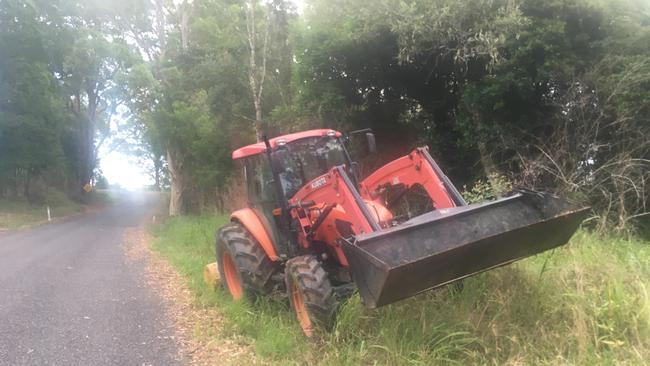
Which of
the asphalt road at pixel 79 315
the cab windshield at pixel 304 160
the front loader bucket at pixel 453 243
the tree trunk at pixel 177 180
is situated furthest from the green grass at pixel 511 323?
the tree trunk at pixel 177 180

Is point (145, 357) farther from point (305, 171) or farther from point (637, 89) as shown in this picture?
point (637, 89)

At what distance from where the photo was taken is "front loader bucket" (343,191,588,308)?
4.35 m

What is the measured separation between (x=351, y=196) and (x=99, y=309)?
14.7 feet

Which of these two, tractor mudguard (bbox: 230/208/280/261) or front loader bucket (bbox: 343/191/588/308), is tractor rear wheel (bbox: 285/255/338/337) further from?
tractor mudguard (bbox: 230/208/280/261)

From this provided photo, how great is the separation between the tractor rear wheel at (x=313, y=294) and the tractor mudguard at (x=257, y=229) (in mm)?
1178

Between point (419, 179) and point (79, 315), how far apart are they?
4894 millimetres

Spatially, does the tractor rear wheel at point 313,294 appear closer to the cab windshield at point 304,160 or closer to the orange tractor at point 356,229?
the orange tractor at point 356,229

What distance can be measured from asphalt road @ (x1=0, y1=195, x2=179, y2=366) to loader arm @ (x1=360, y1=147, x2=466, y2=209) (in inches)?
122

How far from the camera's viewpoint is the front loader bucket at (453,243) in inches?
171

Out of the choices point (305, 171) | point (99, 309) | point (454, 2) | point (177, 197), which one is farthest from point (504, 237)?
point (177, 197)

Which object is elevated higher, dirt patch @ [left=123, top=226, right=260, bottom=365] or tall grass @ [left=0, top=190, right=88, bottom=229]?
tall grass @ [left=0, top=190, right=88, bottom=229]

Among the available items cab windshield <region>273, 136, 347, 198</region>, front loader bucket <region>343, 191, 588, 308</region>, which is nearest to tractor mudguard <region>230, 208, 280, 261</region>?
cab windshield <region>273, 136, 347, 198</region>

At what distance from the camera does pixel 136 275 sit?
415 inches

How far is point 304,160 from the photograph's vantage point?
261 inches
